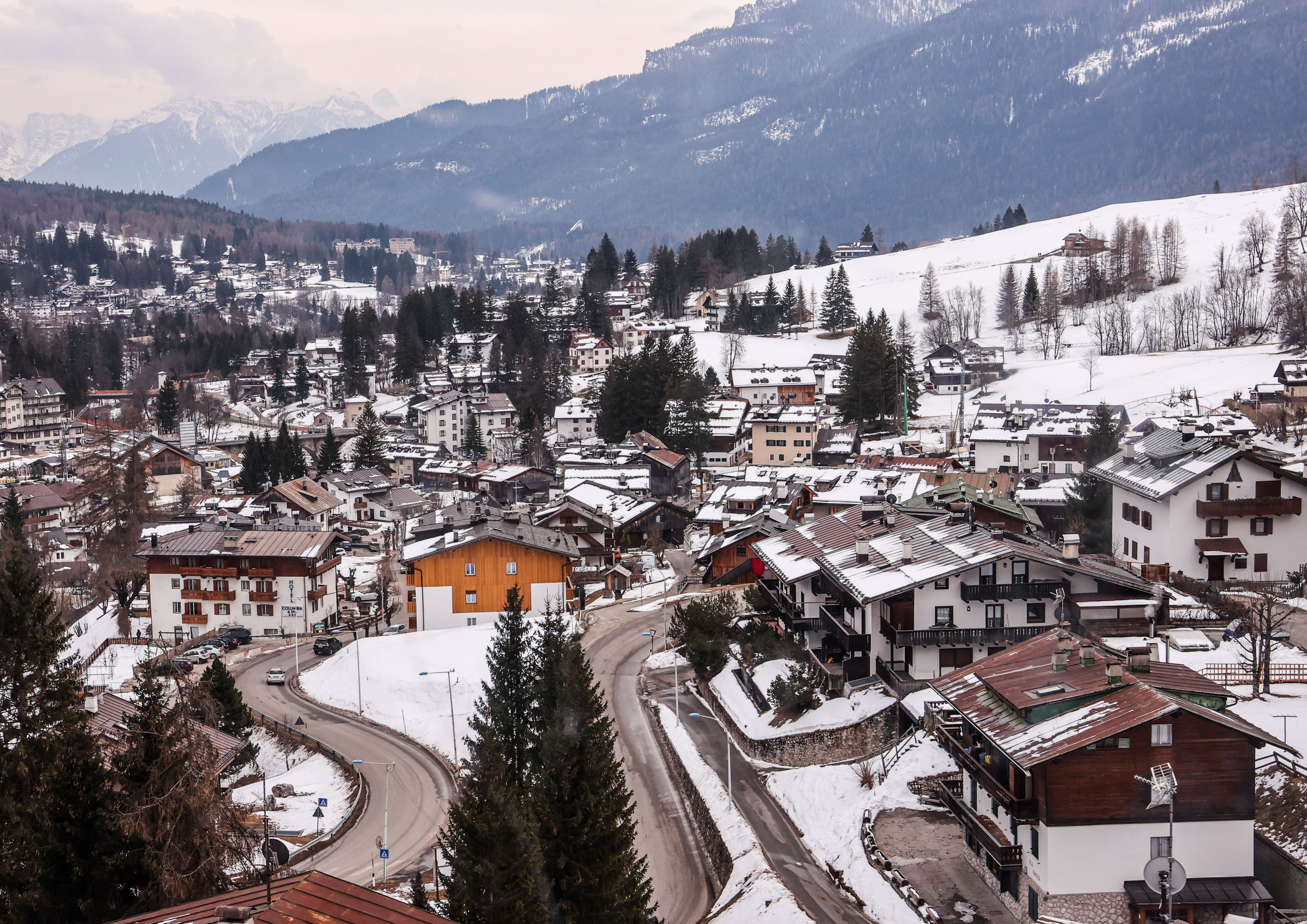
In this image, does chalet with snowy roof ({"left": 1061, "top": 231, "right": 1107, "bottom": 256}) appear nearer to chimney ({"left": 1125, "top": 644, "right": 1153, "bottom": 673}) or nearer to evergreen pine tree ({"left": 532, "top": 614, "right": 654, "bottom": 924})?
chimney ({"left": 1125, "top": 644, "right": 1153, "bottom": 673})

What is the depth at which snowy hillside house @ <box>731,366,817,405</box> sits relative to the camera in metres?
93.9

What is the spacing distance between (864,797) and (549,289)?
374 ft

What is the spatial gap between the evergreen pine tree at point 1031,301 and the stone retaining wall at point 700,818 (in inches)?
3794

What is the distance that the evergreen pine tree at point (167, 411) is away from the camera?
112m

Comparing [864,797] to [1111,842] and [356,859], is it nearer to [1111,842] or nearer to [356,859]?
[1111,842]

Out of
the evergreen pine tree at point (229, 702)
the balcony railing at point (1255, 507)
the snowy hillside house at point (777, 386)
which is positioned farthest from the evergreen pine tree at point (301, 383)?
the balcony railing at point (1255, 507)

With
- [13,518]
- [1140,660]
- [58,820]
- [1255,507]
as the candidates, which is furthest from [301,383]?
[1140,660]

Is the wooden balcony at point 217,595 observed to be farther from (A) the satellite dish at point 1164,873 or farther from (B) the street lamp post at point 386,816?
(A) the satellite dish at point 1164,873

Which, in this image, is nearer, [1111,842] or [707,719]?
[1111,842]

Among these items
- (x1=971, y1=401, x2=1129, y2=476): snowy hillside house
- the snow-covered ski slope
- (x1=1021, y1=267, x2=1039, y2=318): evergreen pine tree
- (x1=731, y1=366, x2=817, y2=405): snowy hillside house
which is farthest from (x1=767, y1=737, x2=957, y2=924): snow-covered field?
(x1=1021, y1=267, x2=1039, y2=318): evergreen pine tree

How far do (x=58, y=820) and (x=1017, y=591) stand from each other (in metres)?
21.8

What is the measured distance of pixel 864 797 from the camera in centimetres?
2498

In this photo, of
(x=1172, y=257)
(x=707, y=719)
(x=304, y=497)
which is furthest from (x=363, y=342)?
(x=707, y=719)

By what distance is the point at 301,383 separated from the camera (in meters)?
126
